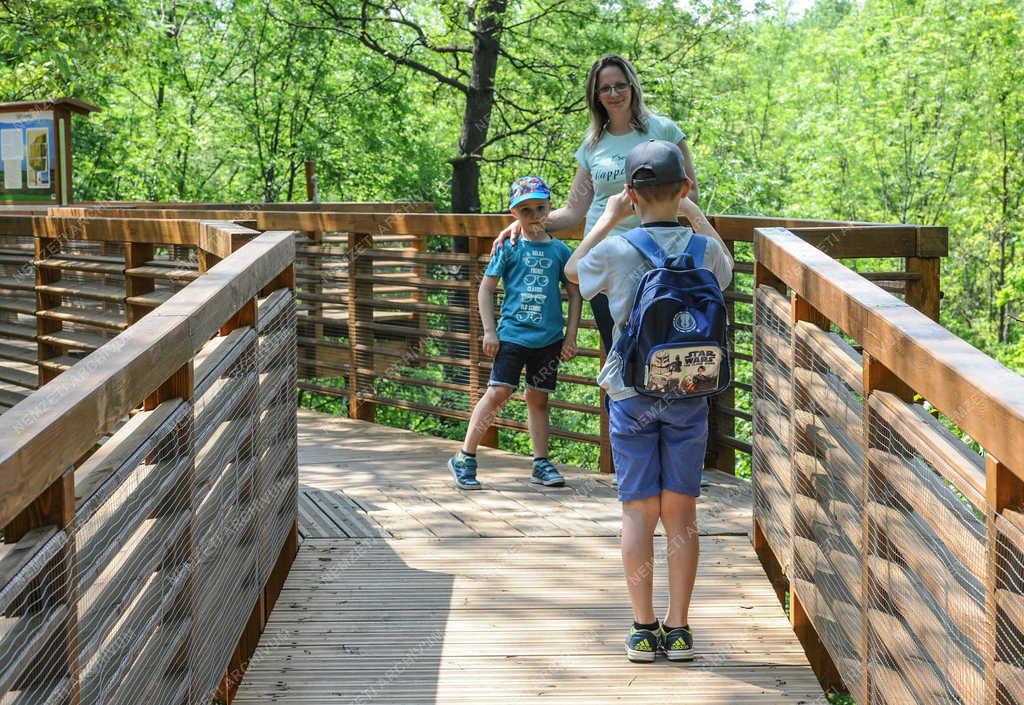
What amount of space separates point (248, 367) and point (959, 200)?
114 feet

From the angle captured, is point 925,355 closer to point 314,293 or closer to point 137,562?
point 137,562

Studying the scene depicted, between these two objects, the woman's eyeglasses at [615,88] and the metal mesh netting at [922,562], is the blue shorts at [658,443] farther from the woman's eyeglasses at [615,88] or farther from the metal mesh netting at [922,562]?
the woman's eyeglasses at [615,88]

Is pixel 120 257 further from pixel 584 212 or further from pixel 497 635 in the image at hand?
pixel 497 635

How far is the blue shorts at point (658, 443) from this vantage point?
411 cm

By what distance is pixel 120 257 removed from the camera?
26.7 feet

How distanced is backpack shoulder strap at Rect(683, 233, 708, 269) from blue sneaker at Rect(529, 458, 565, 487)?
2878 millimetres

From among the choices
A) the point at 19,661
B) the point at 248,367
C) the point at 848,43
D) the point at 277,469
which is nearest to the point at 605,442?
the point at 277,469

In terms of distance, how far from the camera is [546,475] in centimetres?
684

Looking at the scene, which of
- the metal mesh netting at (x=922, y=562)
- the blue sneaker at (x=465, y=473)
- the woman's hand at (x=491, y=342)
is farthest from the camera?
the blue sneaker at (x=465, y=473)

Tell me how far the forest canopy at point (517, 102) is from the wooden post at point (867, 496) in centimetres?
1296

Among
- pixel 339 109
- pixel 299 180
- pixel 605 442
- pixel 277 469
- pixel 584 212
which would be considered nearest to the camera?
pixel 277 469

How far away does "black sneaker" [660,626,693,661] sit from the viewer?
14.1 ft

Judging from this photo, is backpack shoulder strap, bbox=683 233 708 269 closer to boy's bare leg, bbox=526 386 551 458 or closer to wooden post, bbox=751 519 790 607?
wooden post, bbox=751 519 790 607

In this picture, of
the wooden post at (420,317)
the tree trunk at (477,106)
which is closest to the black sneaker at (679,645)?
the wooden post at (420,317)
